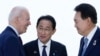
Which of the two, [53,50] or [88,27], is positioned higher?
[88,27]

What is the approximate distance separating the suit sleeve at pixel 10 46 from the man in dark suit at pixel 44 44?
0.72 m

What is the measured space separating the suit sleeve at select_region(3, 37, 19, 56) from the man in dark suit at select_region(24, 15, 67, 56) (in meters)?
0.72

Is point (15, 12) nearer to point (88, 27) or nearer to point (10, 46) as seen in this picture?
point (10, 46)

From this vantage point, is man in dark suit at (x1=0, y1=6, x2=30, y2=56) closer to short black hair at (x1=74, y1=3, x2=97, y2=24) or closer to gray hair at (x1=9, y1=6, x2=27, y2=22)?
gray hair at (x1=9, y1=6, x2=27, y2=22)

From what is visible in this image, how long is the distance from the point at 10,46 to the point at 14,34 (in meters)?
0.15

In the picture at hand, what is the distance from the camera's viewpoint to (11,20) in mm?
3254

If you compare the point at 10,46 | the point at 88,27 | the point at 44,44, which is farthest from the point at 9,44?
the point at 44,44

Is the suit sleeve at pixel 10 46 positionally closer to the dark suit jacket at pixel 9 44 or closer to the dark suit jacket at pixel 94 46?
the dark suit jacket at pixel 9 44

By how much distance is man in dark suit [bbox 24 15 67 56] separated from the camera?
385 centimetres

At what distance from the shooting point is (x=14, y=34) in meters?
3.17

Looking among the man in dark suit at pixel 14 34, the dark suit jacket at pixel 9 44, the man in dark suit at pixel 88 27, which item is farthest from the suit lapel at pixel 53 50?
the dark suit jacket at pixel 9 44

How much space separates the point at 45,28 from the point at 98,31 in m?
0.73

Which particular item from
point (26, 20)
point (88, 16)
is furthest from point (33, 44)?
point (88, 16)

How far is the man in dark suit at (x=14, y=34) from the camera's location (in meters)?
3.07
